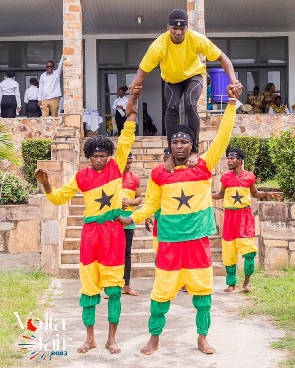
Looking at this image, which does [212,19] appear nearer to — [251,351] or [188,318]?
[188,318]

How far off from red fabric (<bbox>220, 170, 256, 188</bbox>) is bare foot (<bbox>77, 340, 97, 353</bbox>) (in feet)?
11.2

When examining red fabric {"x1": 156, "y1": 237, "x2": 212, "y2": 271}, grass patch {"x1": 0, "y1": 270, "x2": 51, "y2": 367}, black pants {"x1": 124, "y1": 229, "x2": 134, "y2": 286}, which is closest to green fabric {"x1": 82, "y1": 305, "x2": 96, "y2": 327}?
grass patch {"x1": 0, "y1": 270, "x2": 51, "y2": 367}

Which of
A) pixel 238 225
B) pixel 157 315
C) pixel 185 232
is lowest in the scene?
pixel 157 315

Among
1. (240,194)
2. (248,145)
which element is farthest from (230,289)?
(248,145)

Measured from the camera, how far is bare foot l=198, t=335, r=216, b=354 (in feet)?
18.4

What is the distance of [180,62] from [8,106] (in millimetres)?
10493

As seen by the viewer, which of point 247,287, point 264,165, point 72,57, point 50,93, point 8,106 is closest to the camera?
point 247,287

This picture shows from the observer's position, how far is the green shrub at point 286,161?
403 inches

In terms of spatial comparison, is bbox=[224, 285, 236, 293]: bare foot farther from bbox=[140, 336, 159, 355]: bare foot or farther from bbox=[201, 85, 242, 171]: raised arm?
bbox=[201, 85, 242, 171]: raised arm

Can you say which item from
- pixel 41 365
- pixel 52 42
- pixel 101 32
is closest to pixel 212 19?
pixel 101 32

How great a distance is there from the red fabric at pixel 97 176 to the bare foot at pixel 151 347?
138 cm

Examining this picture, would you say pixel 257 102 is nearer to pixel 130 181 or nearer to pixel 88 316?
pixel 130 181

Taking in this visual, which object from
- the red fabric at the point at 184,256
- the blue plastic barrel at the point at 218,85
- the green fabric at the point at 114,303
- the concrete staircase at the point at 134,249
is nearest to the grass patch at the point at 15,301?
the concrete staircase at the point at 134,249

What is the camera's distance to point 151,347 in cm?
564
